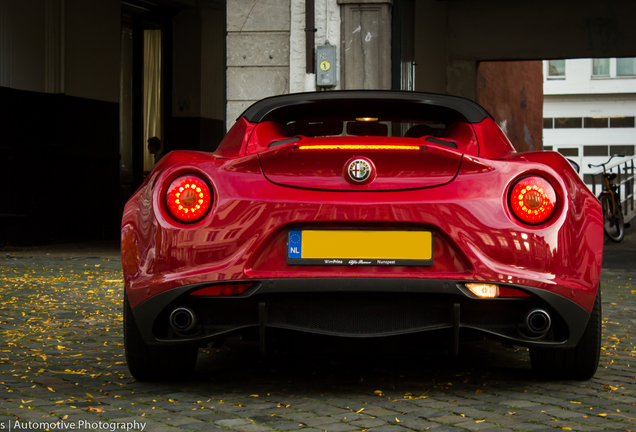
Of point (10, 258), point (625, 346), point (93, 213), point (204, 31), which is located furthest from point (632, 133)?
point (625, 346)

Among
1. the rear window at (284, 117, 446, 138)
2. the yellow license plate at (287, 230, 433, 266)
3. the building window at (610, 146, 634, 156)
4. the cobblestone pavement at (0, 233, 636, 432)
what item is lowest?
the cobblestone pavement at (0, 233, 636, 432)

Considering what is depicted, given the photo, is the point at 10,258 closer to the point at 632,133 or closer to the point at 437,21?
the point at 437,21

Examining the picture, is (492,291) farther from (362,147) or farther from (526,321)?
(362,147)

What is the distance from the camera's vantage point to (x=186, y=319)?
3348 mm

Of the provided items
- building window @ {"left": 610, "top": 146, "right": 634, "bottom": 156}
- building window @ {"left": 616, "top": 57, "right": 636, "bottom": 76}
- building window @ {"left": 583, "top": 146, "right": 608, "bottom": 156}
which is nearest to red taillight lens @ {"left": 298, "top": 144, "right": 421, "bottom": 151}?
building window @ {"left": 616, "top": 57, "right": 636, "bottom": 76}

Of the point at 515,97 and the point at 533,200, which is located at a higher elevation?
the point at 515,97

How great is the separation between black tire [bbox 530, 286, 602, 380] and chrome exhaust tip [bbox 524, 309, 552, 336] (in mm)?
363

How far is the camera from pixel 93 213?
50.9ft

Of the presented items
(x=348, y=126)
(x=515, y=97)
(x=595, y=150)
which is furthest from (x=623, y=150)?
(x=348, y=126)

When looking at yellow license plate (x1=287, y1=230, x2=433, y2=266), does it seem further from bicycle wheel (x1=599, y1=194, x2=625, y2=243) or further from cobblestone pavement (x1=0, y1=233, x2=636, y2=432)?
bicycle wheel (x1=599, y1=194, x2=625, y2=243)

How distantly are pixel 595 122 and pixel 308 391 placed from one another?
179ft

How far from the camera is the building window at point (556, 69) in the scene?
55.4 meters

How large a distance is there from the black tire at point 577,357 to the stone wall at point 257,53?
23.5 feet

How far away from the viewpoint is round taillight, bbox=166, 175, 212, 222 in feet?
11.0
